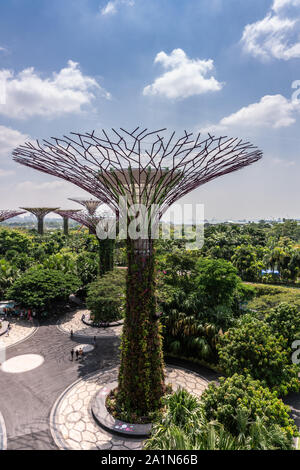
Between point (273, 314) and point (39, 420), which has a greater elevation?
point (273, 314)

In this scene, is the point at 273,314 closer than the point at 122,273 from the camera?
Yes

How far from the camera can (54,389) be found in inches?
496

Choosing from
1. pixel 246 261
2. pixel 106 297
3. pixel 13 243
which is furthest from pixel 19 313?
pixel 246 261

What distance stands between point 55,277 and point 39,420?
1417 centimetres

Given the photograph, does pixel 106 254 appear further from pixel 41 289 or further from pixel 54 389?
pixel 54 389

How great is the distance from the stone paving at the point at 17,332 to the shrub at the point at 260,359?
14.0 m

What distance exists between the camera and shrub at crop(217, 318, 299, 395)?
412 inches

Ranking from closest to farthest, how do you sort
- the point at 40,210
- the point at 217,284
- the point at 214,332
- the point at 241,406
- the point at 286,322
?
the point at 241,406
the point at 286,322
the point at 214,332
the point at 217,284
the point at 40,210

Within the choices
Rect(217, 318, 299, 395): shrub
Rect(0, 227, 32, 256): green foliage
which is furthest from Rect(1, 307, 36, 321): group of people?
Rect(0, 227, 32, 256): green foliage

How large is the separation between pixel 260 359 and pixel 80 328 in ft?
45.5

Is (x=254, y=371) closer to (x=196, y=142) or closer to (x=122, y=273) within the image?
(x=196, y=142)

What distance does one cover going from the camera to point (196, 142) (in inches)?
297

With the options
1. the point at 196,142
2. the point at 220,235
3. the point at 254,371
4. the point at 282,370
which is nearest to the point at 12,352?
the point at 254,371
